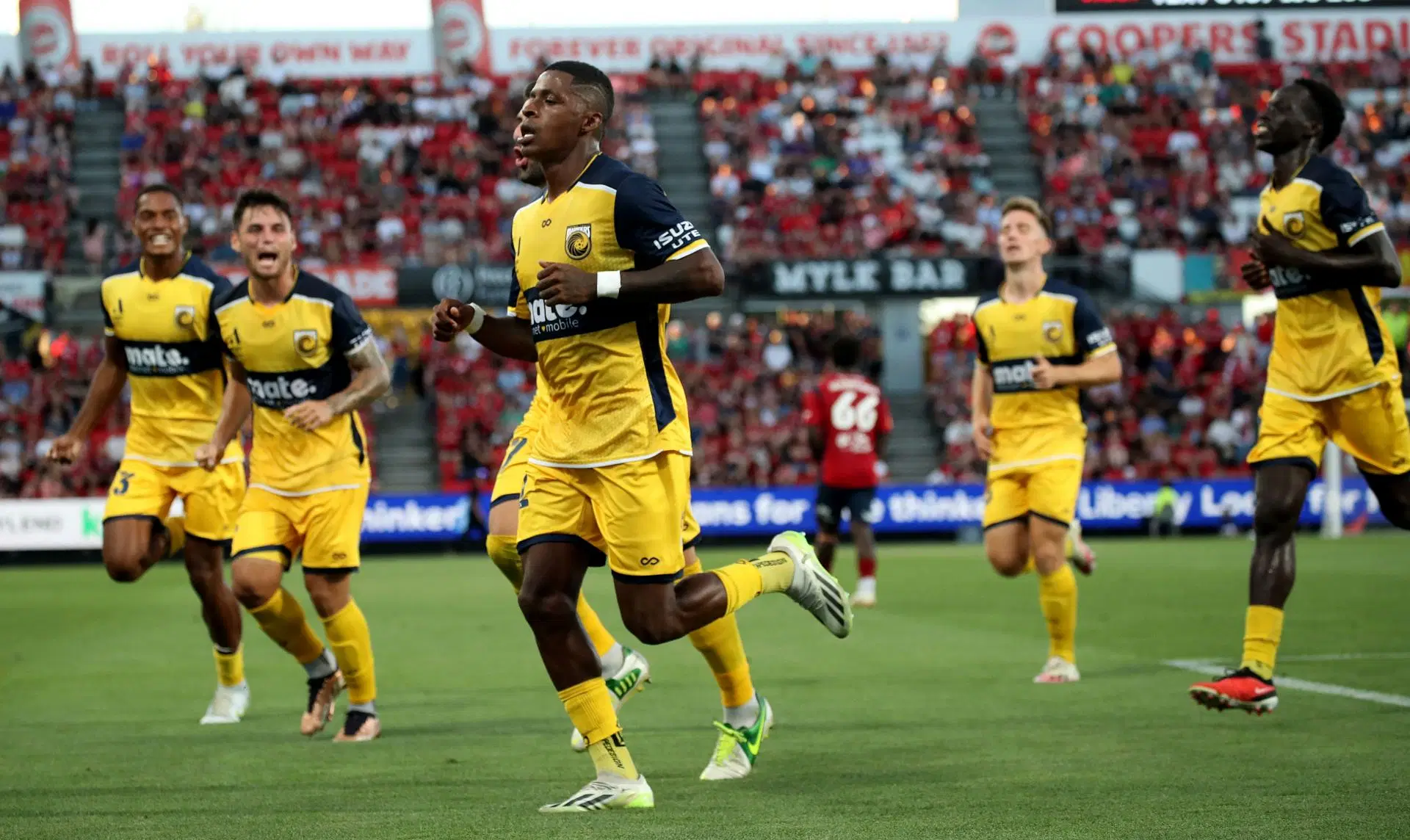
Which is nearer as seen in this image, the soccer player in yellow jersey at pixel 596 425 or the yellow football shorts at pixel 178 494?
the soccer player in yellow jersey at pixel 596 425

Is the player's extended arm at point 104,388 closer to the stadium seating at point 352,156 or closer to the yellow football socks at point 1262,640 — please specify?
the yellow football socks at point 1262,640

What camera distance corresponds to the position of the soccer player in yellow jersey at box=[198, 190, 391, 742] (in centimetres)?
781

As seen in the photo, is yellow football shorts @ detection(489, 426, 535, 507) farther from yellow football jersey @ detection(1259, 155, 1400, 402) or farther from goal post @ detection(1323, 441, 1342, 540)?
goal post @ detection(1323, 441, 1342, 540)

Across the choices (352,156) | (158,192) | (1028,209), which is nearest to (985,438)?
(1028,209)

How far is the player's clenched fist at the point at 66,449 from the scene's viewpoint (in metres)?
8.42

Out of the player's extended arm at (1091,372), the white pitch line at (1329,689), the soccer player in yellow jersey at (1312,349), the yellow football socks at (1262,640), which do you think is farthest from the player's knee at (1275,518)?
the player's extended arm at (1091,372)

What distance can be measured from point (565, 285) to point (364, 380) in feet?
9.34

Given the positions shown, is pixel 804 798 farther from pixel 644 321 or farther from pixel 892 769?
pixel 644 321

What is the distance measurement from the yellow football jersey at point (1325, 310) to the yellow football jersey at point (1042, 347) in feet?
6.36

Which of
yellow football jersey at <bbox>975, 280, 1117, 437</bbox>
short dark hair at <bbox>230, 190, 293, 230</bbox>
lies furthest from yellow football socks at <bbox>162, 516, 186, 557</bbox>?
yellow football jersey at <bbox>975, 280, 1117, 437</bbox>

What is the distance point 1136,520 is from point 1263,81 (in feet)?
55.2

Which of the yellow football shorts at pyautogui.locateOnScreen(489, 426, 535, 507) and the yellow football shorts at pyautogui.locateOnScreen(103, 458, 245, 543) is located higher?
the yellow football shorts at pyautogui.locateOnScreen(489, 426, 535, 507)

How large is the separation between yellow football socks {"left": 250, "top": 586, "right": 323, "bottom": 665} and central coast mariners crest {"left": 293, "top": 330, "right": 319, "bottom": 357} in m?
1.16

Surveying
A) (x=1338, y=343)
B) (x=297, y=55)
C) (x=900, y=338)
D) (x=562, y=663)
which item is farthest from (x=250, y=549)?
(x=297, y=55)
